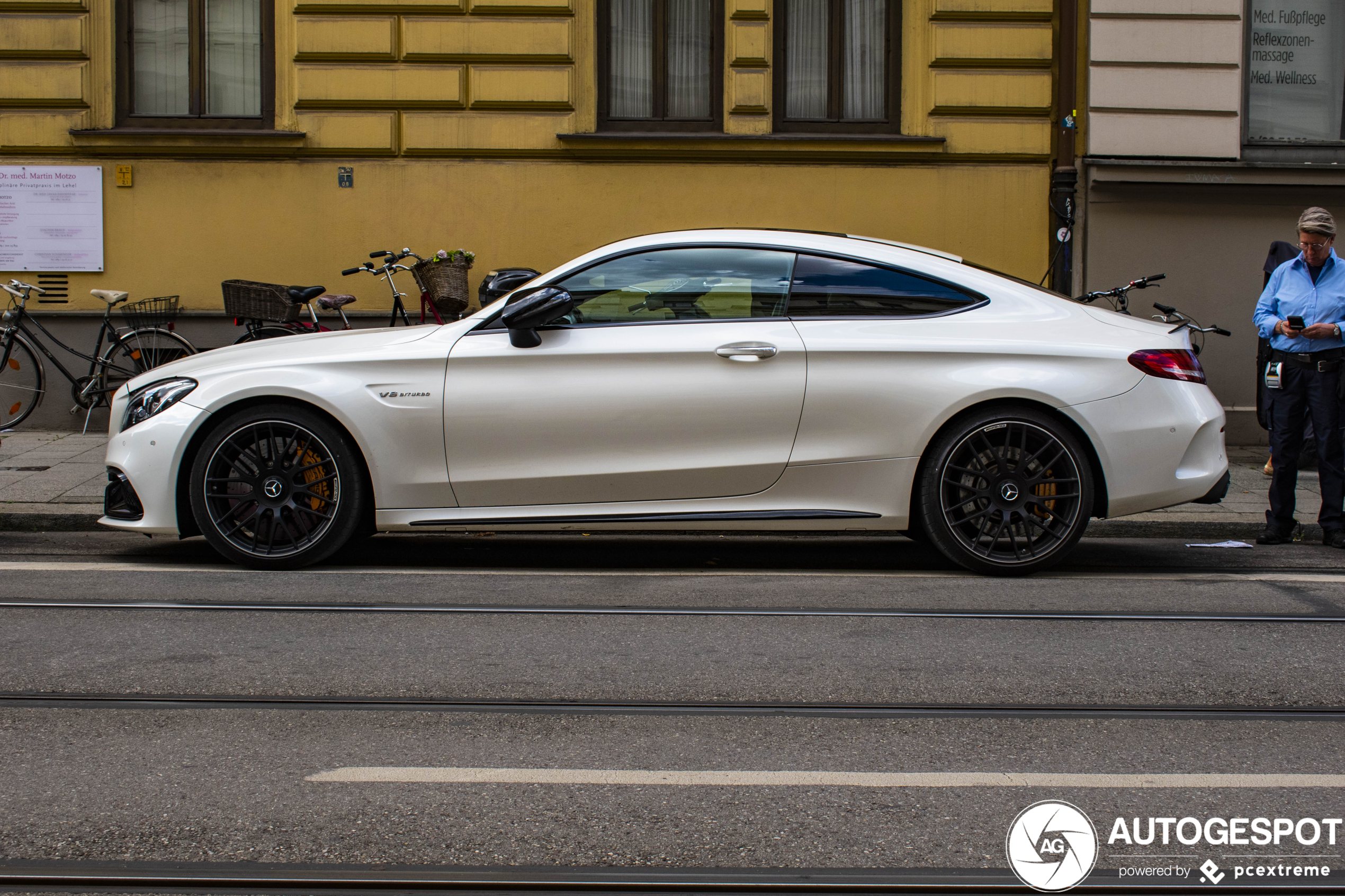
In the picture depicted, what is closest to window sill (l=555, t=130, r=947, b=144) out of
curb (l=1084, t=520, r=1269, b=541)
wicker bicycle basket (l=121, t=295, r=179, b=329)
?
wicker bicycle basket (l=121, t=295, r=179, b=329)

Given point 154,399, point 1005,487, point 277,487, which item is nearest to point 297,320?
point 154,399

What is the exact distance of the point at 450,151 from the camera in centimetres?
1158

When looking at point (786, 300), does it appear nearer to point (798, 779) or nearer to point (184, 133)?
point (798, 779)

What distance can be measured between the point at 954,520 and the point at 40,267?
8.99 m

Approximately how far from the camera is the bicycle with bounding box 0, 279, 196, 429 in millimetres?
11008

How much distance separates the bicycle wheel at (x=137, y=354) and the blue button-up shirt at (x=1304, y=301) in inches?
330

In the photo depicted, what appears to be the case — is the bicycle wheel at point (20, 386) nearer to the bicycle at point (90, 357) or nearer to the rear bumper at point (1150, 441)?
the bicycle at point (90, 357)

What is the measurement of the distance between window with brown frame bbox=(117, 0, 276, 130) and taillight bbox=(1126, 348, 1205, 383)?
8.66 metres

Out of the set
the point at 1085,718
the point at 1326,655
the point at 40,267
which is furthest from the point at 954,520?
the point at 40,267

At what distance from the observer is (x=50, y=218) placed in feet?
37.6

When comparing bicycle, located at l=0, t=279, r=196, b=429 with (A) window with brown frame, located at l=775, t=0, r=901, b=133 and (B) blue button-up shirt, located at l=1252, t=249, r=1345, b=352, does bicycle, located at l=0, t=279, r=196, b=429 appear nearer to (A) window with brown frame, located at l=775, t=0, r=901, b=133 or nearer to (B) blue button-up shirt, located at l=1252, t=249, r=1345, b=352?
(A) window with brown frame, located at l=775, t=0, r=901, b=133

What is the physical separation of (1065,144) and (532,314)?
7428mm

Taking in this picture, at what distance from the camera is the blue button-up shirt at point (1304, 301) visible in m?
7.12

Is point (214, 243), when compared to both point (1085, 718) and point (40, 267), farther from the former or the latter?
point (1085, 718)
